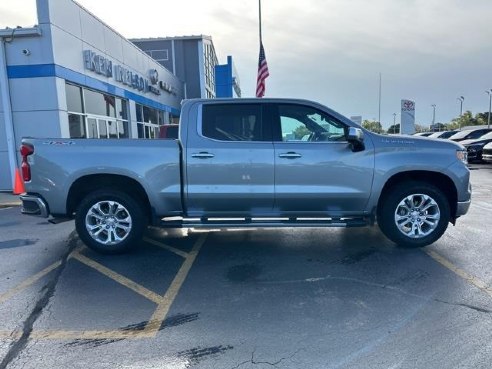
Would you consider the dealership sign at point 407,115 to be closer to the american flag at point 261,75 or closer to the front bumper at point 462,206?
the american flag at point 261,75

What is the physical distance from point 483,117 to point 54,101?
73.8m

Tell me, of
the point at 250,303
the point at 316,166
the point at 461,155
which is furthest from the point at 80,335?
the point at 461,155

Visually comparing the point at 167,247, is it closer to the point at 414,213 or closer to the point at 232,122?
the point at 232,122

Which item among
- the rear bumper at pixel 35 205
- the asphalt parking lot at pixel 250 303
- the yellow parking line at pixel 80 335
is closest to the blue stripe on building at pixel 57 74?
the asphalt parking lot at pixel 250 303

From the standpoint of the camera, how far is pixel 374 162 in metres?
5.14

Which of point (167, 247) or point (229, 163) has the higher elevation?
point (229, 163)

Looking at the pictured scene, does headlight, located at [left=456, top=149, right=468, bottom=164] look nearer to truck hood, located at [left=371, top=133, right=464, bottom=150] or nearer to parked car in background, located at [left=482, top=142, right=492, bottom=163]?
truck hood, located at [left=371, top=133, right=464, bottom=150]

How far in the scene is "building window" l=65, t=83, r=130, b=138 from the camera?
40.0 ft

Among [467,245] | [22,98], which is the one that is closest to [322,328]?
[467,245]

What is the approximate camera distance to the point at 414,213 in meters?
5.31

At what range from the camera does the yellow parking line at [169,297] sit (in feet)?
11.3

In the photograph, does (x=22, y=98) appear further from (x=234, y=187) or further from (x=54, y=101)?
(x=234, y=187)

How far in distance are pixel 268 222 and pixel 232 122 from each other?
1419 millimetres

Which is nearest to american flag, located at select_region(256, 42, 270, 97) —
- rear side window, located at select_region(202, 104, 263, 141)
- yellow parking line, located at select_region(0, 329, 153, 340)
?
rear side window, located at select_region(202, 104, 263, 141)
